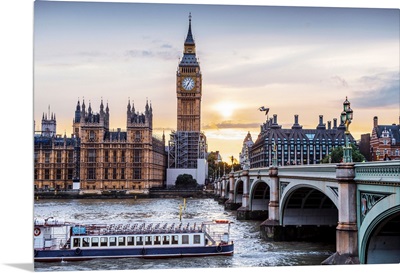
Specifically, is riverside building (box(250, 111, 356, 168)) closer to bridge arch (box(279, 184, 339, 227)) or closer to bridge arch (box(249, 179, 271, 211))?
bridge arch (box(249, 179, 271, 211))

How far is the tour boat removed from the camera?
72.5ft

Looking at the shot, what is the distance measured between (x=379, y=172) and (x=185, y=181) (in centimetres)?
7145

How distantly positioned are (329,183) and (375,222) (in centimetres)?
385

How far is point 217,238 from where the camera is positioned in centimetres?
2622

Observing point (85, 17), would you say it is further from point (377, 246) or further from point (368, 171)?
point (377, 246)

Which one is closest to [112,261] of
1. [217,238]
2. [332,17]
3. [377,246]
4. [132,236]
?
[132,236]

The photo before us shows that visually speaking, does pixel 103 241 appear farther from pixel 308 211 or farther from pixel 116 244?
pixel 308 211

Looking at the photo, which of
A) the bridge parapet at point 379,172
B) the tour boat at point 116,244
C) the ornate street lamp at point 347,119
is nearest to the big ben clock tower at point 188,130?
the tour boat at point 116,244

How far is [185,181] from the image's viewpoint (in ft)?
278

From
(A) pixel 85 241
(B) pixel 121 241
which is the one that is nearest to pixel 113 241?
(B) pixel 121 241

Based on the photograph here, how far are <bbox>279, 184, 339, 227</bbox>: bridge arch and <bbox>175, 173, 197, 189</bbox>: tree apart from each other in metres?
56.6

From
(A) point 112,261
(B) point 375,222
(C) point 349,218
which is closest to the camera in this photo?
(B) point 375,222

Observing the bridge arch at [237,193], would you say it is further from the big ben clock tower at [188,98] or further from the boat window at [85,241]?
the big ben clock tower at [188,98]

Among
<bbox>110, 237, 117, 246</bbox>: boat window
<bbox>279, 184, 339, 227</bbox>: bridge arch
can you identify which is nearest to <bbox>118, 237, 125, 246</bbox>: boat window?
<bbox>110, 237, 117, 246</bbox>: boat window
